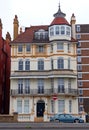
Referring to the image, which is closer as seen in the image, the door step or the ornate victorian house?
the door step

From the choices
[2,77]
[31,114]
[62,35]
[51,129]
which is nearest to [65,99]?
[31,114]

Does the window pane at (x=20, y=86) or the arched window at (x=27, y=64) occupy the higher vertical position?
the arched window at (x=27, y=64)

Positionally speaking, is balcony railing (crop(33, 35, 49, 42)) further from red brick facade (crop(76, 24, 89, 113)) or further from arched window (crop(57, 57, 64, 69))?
red brick facade (crop(76, 24, 89, 113))

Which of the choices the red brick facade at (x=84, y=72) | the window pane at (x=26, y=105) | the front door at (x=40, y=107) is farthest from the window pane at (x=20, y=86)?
the red brick facade at (x=84, y=72)

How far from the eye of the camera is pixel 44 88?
62750mm

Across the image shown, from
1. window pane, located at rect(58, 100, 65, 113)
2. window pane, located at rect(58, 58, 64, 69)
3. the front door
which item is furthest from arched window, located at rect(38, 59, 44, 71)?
window pane, located at rect(58, 100, 65, 113)

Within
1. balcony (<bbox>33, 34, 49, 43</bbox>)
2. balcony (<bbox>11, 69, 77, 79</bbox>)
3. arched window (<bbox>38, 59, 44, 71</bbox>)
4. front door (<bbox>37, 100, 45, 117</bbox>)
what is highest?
balcony (<bbox>33, 34, 49, 43</bbox>)

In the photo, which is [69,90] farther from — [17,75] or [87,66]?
[87,66]

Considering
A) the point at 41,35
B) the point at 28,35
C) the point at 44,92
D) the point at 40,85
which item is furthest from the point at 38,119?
the point at 28,35

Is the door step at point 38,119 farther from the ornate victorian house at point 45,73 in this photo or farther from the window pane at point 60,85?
the window pane at point 60,85

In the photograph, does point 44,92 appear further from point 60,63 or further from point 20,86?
point 60,63

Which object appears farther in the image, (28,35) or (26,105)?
(28,35)

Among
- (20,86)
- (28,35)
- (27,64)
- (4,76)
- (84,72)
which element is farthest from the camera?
(84,72)

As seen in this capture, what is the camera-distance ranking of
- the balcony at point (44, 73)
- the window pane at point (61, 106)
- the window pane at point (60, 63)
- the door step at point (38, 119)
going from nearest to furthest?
the door step at point (38, 119) → the window pane at point (61, 106) → the balcony at point (44, 73) → the window pane at point (60, 63)
